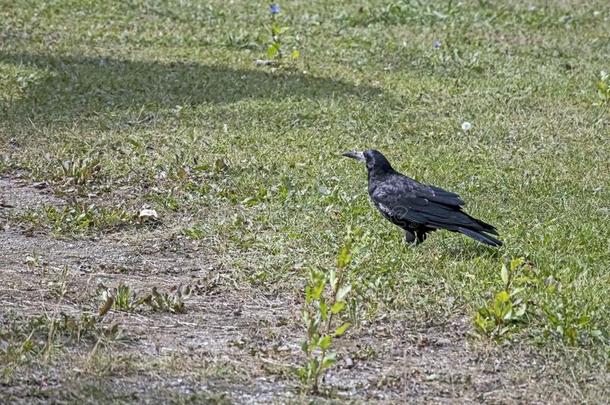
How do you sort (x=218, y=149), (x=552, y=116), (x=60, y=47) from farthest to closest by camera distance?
1. (x=60, y=47)
2. (x=552, y=116)
3. (x=218, y=149)

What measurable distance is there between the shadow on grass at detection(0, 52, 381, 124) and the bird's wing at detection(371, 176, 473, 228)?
11.9 ft

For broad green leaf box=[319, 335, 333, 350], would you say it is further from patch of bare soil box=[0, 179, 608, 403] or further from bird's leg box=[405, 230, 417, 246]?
bird's leg box=[405, 230, 417, 246]

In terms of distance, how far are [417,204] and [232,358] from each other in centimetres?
187

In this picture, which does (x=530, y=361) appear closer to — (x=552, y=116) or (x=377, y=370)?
(x=377, y=370)

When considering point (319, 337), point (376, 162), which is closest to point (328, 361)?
point (319, 337)

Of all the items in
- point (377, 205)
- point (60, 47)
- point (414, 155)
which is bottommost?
point (60, 47)

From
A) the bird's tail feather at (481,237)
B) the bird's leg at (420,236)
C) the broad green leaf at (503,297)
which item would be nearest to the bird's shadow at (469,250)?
the bird's leg at (420,236)

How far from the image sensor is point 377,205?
6.94 m

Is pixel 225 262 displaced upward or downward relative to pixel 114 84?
upward

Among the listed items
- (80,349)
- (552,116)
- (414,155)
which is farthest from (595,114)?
(80,349)

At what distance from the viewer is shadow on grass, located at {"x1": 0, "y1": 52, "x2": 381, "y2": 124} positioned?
9961 millimetres

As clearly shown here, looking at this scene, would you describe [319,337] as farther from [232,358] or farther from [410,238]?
[410,238]

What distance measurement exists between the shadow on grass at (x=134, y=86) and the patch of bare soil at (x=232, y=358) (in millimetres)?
3636

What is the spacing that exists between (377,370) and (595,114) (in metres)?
5.82
